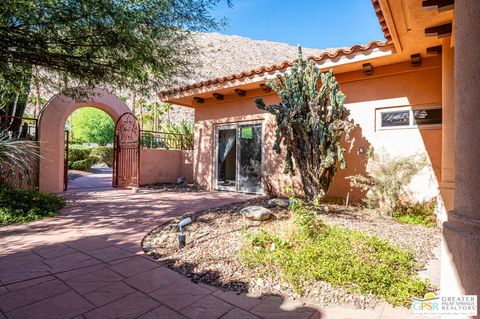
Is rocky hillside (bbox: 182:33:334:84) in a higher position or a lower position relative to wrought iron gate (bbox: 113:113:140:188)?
higher

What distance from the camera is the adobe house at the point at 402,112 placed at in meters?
1.73

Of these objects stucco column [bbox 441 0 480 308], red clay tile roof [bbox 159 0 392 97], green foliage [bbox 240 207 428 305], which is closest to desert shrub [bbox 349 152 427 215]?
green foliage [bbox 240 207 428 305]

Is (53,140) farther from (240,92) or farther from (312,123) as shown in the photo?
(312,123)

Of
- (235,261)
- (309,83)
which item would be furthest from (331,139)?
(235,261)

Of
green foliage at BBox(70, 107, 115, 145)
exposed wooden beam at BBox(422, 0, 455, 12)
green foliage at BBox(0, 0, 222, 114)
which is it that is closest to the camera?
exposed wooden beam at BBox(422, 0, 455, 12)

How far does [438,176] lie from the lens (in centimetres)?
571

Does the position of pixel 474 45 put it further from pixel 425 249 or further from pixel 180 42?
pixel 180 42

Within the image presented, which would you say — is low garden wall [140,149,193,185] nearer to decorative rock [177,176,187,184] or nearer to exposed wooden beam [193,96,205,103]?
decorative rock [177,176,187,184]

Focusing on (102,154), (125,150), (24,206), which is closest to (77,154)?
(102,154)

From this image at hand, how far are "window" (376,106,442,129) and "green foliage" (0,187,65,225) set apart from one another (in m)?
7.89

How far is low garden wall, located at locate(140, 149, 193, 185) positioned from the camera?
1056 centimetres

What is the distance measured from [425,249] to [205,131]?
785 centimetres

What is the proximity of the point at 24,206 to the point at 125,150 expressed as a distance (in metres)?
4.86

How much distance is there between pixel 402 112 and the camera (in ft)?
20.2
